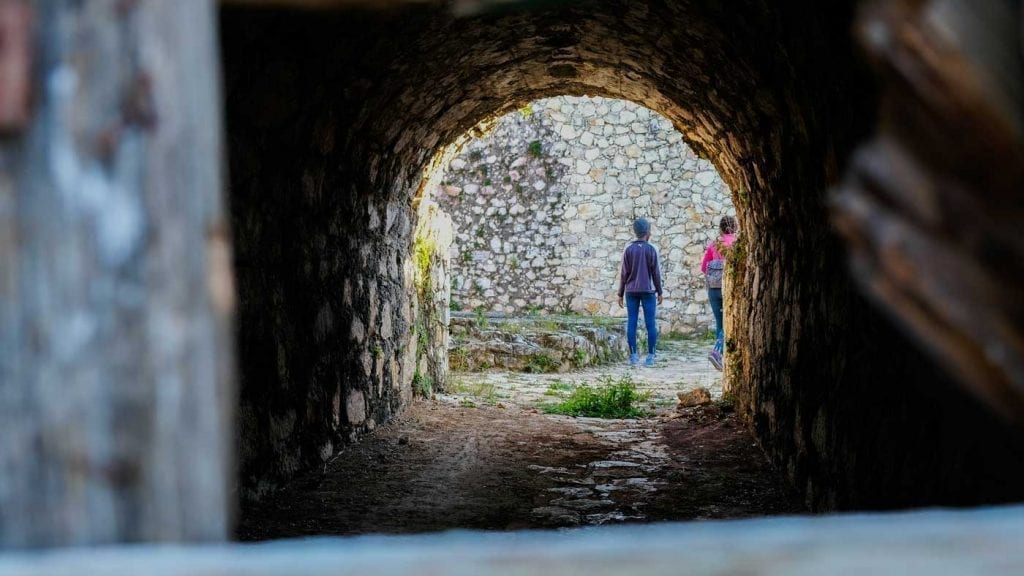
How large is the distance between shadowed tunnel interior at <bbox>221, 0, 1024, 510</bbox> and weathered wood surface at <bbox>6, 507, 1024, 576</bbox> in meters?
0.50

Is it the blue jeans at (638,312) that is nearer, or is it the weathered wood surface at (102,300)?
the weathered wood surface at (102,300)

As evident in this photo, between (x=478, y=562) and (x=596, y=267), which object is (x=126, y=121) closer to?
(x=478, y=562)

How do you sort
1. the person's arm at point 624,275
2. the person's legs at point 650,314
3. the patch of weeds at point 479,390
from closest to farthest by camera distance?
1. the patch of weeds at point 479,390
2. the person's arm at point 624,275
3. the person's legs at point 650,314

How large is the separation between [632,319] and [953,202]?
808 centimetres

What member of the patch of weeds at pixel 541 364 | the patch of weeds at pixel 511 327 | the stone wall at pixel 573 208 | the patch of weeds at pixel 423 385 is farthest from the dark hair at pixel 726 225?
the stone wall at pixel 573 208

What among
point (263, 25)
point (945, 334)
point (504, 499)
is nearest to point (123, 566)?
point (945, 334)

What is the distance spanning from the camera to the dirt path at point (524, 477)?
9.54ft

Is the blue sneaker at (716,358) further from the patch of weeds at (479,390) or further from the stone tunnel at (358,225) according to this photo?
the stone tunnel at (358,225)

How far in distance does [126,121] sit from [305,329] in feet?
8.44

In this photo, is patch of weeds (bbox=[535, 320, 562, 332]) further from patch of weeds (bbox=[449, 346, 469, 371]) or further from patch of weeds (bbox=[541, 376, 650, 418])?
patch of weeds (bbox=[541, 376, 650, 418])

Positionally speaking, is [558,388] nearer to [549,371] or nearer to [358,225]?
[549,371]

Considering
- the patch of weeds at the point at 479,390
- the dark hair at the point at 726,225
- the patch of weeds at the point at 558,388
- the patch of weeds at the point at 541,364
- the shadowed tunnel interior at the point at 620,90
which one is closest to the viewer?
the shadowed tunnel interior at the point at 620,90

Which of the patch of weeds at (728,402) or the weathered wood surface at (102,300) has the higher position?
the weathered wood surface at (102,300)

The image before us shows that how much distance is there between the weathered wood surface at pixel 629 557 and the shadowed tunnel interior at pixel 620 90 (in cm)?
50
